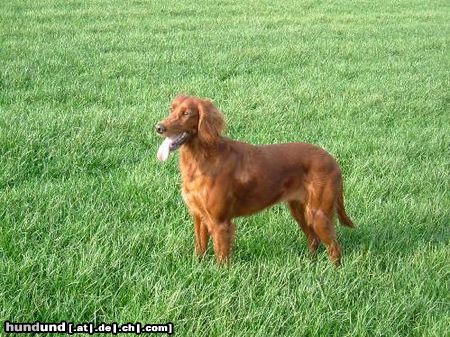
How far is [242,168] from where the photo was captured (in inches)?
130

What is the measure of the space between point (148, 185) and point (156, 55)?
6193 millimetres

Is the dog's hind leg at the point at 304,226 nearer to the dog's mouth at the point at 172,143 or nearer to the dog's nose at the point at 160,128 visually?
the dog's mouth at the point at 172,143

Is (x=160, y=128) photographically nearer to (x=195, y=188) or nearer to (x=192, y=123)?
(x=192, y=123)

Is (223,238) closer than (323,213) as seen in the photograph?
Yes

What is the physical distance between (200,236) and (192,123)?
0.78 meters

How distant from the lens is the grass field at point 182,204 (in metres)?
2.92

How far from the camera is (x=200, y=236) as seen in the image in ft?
11.4

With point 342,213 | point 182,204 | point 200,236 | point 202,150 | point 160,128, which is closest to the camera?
point 160,128

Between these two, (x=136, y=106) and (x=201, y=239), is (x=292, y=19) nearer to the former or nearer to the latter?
(x=136, y=106)

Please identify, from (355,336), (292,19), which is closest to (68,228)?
(355,336)

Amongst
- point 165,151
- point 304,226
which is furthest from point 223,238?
point 304,226

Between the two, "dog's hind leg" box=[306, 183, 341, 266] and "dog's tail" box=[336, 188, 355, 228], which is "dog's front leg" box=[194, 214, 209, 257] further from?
"dog's tail" box=[336, 188, 355, 228]

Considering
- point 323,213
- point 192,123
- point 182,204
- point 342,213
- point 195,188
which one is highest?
point 192,123

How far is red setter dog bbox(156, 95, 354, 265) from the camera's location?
310 centimetres
